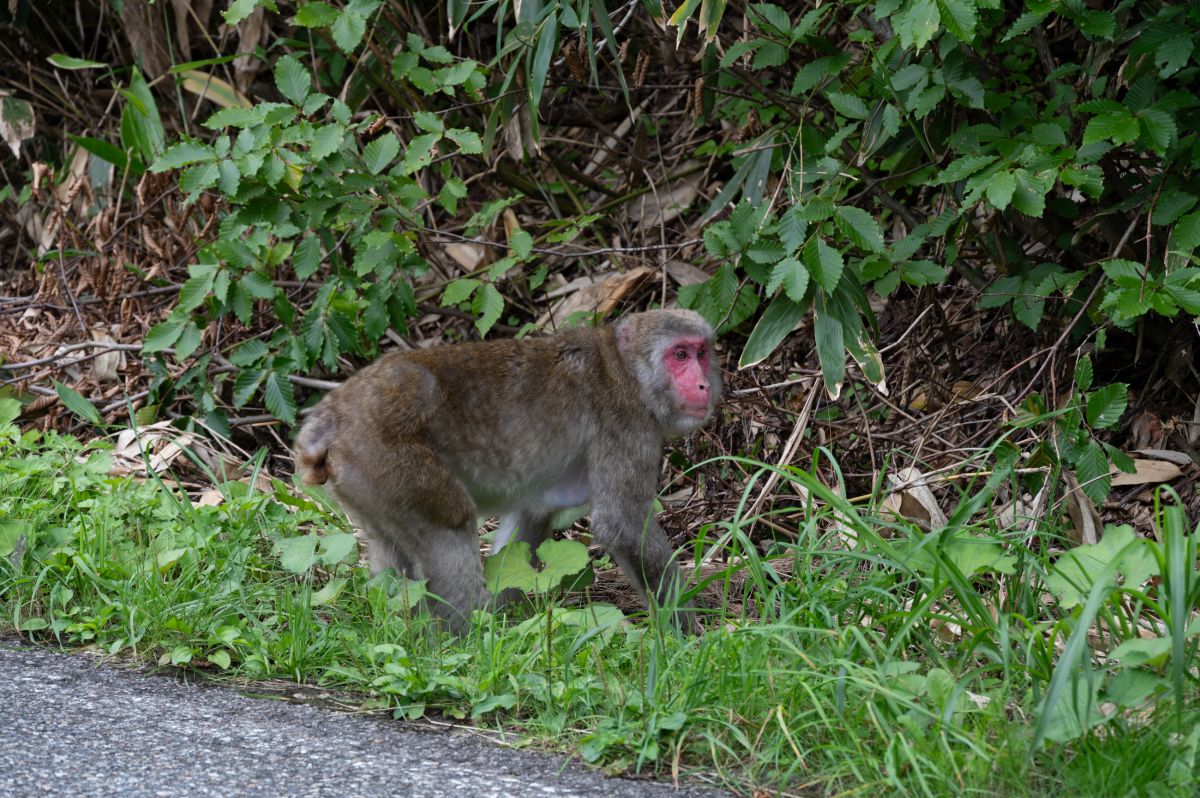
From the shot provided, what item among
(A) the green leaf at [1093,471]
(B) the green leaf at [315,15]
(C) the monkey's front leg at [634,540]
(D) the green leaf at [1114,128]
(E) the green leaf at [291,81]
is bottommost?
(C) the monkey's front leg at [634,540]

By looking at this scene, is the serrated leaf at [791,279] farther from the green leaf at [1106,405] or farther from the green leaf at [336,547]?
the green leaf at [336,547]

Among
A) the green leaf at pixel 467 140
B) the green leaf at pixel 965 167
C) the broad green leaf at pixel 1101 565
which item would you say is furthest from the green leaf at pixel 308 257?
the broad green leaf at pixel 1101 565

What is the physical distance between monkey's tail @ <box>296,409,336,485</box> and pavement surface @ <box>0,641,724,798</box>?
93cm

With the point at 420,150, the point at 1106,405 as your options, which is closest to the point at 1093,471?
the point at 1106,405

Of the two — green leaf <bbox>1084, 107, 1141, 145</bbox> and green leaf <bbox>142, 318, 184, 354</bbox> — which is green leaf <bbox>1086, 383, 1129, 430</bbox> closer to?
green leaf <bbox>1084, 107, 1141, 145</bbox>

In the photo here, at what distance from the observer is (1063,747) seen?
112 inches

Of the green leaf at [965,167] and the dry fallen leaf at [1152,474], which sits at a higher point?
the green leaf at [965,167]

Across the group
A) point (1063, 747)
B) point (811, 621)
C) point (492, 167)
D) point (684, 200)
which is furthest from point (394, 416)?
point (684, 200)

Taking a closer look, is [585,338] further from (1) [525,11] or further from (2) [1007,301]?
(2) [1007,301]

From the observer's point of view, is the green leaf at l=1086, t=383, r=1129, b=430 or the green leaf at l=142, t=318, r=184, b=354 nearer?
the green leaf at l=1086, t=383, r=1129, b=430

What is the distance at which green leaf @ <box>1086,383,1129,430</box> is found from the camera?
4461 mm

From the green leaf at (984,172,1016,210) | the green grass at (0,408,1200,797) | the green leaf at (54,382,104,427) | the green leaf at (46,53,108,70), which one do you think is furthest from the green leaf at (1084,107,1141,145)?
the green leaf at (46,53,108,70)

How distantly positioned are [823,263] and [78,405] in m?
3.52

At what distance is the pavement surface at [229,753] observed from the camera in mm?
2854
